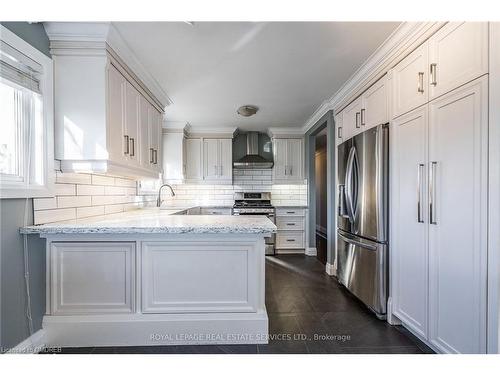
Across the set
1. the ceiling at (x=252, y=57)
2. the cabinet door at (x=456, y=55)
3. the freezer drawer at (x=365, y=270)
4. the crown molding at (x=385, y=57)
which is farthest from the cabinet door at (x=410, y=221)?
the ceiling at (x=252, y=57)

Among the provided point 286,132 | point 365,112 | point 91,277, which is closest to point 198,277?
point 91,277

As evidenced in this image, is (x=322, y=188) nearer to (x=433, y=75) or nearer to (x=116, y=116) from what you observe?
(x=433, y=75)

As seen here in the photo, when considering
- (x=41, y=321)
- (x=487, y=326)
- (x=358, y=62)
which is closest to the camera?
(x=487, y=326)

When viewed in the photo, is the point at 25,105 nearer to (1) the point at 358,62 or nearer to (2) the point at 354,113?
(1) the point at 358,62

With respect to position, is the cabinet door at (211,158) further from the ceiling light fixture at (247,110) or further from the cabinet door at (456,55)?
the cabinet door at (456,55)

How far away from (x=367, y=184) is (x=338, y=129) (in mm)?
1144

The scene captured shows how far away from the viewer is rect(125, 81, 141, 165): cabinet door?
7.52 ft

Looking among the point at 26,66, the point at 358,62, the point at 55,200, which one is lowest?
the point at 55,200

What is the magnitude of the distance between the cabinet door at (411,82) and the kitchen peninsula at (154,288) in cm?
142

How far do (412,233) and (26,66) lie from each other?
292 centimetres

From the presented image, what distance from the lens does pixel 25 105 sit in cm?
171

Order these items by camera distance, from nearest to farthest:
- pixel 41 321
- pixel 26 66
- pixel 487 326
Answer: pixel 487 326, pixel 26 66, pixel 41 321

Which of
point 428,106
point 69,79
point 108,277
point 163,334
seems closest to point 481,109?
point 428,106

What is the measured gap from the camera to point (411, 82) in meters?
Answer: 1.90
